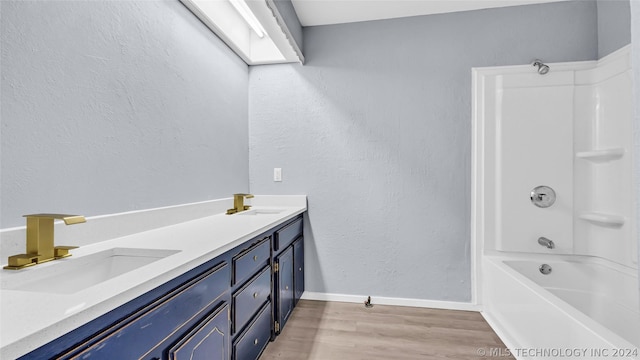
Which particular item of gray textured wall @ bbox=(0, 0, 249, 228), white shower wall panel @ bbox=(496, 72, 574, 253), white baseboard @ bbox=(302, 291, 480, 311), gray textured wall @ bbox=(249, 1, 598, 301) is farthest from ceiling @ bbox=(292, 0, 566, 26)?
white baseboard @ bbox=(302, 291, 480, 311)

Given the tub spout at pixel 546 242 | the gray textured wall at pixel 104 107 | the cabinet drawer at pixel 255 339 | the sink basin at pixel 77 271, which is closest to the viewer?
the sink basin at pixel 77 271

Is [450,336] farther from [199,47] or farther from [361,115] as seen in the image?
[199,47]

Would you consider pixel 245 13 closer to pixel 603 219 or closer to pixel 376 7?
pixel 376 7

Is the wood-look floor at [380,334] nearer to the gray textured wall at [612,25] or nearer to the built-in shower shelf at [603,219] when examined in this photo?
the built-in shower shelf at [603,219]

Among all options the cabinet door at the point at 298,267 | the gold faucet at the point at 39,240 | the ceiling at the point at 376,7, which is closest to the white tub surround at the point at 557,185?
the ceiling at the point at 376,7

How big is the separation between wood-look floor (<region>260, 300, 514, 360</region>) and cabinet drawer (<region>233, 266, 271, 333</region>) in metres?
0.40

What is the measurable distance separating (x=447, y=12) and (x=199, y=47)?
1.94 metres

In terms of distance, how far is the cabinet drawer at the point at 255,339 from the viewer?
135 cm

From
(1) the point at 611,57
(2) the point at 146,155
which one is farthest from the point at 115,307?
(1) the point at 611,57

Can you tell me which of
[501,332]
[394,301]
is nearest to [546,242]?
[501,332]

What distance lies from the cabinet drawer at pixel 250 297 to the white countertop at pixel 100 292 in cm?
27

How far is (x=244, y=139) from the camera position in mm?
2527

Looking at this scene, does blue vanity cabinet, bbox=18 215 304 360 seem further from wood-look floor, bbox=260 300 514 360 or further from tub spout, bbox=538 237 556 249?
tub spout, bbox=538 237 556 249

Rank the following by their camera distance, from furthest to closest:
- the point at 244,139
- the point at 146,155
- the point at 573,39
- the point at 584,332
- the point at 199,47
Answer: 1. the point at 244,139
2. the point at 573,39
3. the point at 199,47
4. the point at 146,155
5. the point at 584,332
